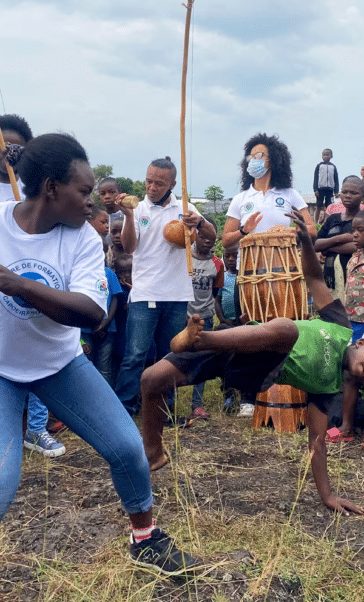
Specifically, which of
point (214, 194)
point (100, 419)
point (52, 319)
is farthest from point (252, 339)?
point (214, 194)

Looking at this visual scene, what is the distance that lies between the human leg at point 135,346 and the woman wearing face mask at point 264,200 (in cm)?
89

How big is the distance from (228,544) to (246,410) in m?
2.47

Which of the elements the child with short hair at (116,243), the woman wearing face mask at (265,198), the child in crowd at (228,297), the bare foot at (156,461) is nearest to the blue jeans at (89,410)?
the bare foot at (156,461)

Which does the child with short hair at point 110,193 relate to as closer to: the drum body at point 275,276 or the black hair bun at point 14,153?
the drum body at point 275,276

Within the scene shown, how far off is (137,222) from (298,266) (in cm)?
129

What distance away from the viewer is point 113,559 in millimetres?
2680

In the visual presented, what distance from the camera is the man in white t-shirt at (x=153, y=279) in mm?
4730

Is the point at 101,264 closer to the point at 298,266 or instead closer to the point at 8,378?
the point at 8,378

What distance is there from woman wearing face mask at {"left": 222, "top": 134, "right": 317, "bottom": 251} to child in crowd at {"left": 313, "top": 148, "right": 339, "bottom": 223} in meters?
7.73

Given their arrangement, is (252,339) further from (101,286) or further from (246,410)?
(246,410)

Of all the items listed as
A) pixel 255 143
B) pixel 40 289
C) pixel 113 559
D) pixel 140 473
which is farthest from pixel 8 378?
pixel 255 143

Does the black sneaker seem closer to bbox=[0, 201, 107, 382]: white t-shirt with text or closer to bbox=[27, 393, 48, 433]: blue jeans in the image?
bbox=[0, 201, 107, 382]: white t-shirt with text

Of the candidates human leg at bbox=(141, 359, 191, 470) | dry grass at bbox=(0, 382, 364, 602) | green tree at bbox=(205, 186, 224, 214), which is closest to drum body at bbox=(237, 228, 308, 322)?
dry grass at bbox=(0, 382, 364, 602)

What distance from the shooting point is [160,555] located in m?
2.50
